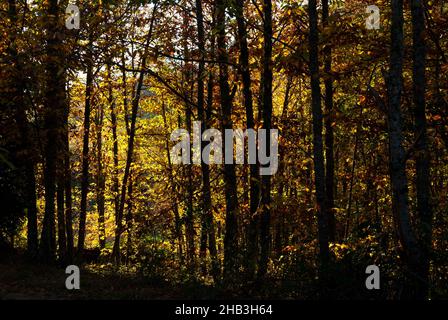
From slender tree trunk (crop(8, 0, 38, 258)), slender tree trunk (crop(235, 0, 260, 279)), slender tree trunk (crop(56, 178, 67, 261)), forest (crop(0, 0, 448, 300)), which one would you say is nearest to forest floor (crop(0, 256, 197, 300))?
forest (crop(0, 0, 448, 300))

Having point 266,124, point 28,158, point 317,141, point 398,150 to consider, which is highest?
point 266,124

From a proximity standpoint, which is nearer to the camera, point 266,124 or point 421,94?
point 421,94

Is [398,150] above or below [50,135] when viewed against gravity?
below

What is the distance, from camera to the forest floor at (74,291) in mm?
10000

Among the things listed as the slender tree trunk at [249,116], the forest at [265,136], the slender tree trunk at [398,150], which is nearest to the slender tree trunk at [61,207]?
the forest at [265,136]

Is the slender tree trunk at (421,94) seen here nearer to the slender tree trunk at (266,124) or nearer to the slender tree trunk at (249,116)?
the slender tree trunk at (266,124)

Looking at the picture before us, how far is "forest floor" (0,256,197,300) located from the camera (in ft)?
32.8

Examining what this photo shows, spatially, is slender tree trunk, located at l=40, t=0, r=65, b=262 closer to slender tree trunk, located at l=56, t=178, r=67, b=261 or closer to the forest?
the forest

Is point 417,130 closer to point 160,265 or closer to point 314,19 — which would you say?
point 314,19

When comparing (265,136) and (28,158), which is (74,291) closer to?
(265,136)

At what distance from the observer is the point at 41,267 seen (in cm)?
1410

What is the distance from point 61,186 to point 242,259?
32.9 ft

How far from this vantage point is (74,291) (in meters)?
10.7

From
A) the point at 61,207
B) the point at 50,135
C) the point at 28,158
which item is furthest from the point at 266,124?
the point at 61,207
